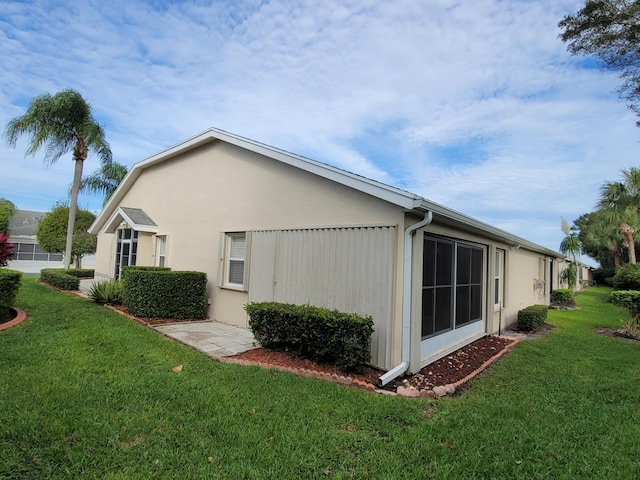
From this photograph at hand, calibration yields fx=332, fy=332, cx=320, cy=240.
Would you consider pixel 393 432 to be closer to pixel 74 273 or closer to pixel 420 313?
pixel 420 313

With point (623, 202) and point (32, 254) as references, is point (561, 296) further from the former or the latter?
point (32, 254)

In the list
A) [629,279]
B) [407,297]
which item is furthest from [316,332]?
[629,279]

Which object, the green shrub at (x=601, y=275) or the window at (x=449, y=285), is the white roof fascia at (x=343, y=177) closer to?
the window at (x=449, y=285)

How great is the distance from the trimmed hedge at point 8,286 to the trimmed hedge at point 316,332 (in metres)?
5.57

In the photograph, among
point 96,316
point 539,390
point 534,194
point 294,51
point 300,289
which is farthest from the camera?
point 534,194

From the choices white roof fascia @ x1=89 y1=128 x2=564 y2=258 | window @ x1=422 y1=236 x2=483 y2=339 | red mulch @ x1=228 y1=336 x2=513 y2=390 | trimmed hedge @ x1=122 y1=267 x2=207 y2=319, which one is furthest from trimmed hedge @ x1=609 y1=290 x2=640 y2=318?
trimmed hedge @ x1=122 y1=267 x2=207 y2=319

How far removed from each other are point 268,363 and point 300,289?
167cm

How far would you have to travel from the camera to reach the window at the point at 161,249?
10.9m

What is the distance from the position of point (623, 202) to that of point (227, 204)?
26.9 metres

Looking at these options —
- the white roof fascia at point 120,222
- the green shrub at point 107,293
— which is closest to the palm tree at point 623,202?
the white roof fascia at point 120,222

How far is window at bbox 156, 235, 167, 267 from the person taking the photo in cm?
1089

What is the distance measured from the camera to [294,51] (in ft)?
29.4

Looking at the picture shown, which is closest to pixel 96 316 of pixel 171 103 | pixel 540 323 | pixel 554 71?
pixel 171 103

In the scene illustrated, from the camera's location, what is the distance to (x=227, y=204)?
8.66 meters
